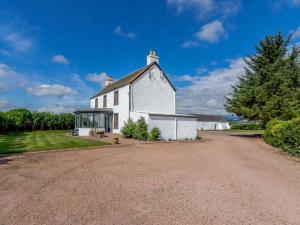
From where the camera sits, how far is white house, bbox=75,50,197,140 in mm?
19078

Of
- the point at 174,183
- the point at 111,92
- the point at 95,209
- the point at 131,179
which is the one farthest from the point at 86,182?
the point at 111,92

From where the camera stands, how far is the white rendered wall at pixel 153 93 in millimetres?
20859

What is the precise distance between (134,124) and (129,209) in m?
14.1

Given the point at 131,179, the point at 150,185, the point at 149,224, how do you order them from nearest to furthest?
the point at 149,224
the point at 150,185
the point at 131,179

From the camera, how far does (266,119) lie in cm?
2270

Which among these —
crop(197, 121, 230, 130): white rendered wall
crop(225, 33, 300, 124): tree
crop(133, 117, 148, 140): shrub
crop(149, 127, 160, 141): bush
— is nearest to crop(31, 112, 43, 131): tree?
crop(133, 117, 148, 140): shrub

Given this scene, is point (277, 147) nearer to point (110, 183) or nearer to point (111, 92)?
point (110, 183)

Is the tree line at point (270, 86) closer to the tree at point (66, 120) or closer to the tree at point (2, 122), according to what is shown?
the tree at point (66, 120)

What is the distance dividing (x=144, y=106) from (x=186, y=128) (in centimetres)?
511

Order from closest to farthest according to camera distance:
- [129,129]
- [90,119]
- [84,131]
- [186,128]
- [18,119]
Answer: [129,129] → [186,128] → [84,131] → [90,119] → [18,119]

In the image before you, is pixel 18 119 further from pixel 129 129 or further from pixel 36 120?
pixel 129 129

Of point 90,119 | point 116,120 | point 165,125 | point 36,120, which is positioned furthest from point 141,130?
point 36,120

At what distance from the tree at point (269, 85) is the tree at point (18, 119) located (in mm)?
27550

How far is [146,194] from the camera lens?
4816 millimetres
